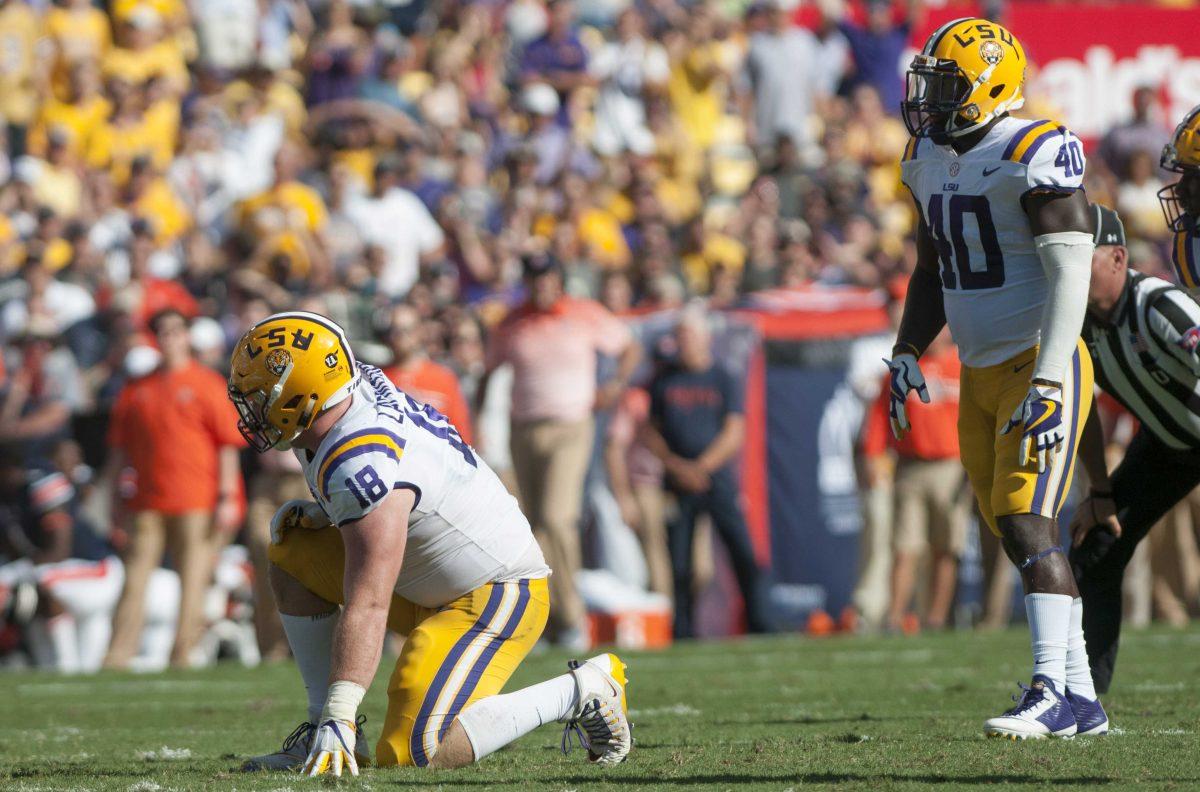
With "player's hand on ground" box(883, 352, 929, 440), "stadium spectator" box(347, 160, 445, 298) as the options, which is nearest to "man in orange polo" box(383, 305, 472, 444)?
"stadium spectator" box(347, 160, 445, 298)

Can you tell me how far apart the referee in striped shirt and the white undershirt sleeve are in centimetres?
43

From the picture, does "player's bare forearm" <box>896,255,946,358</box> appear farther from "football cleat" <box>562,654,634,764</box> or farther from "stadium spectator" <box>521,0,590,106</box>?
"stadium spectator" <box>521,0,590,106</box>

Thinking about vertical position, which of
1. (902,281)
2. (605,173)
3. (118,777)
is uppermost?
(605,173)

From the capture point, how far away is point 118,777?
4887 mm

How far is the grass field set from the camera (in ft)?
14.9

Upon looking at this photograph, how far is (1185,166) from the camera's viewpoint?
6109 millimetres

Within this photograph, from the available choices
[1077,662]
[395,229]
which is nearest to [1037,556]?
[1077,662]

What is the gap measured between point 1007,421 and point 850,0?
12.7m

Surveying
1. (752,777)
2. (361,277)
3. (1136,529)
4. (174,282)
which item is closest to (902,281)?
(361,277)

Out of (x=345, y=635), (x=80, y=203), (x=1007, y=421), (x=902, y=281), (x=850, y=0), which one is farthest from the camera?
(x=850, y=0)

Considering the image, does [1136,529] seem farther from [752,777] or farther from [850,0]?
[850,0]

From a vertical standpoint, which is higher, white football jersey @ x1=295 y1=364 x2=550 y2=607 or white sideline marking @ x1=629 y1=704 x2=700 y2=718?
white football jersey @ x1=295 y1=364 x2=550 y2=607

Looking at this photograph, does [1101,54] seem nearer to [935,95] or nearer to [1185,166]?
[1185,166]

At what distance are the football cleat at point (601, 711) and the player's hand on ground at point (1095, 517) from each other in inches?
77.5
